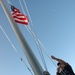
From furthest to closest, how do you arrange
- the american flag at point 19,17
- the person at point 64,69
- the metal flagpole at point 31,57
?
the american flag at point 19,17 < the person at point 64,69 < the metal flagpole at point 31,57

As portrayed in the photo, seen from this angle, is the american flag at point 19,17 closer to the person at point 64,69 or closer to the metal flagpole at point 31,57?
the metal flagpole at point 31,57

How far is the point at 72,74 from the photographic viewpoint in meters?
13.6

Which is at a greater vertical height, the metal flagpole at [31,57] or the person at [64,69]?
the metal flagpole at [31,57]

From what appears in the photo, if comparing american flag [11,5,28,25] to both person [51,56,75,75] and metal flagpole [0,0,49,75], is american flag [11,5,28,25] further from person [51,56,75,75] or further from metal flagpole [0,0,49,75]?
person [51,56,75,75]

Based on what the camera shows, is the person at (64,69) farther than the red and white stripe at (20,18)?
No

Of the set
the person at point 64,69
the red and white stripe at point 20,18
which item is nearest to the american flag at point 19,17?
the red and white stripe at point 20,18

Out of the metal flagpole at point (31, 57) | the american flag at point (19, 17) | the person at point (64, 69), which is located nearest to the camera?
the metal flagpole at point (31, 57)

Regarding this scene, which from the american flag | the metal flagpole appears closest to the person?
the metal flagpole

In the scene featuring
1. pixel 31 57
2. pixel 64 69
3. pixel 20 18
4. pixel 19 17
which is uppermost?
pixel 19 17

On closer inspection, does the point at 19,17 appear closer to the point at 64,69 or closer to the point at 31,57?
the point at 31,57

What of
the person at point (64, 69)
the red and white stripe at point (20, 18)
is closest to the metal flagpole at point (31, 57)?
the person at point (64, 69)

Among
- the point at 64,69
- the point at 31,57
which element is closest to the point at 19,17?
the point at 31,57

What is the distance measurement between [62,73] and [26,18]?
787 centimetres

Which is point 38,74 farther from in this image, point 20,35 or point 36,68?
point 20,35
